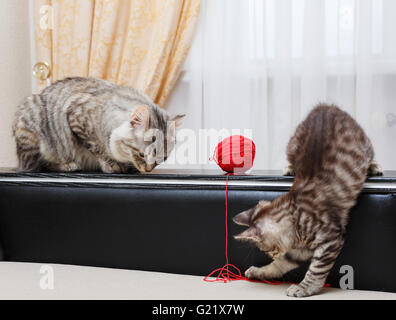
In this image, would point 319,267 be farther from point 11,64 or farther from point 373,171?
point 11,64

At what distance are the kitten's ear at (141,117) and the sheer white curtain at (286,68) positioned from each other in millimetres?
706

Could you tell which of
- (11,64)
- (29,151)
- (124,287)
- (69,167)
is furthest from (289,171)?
(11,64)

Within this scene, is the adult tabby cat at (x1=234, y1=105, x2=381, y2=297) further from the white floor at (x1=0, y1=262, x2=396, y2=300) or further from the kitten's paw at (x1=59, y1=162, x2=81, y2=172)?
the kitten's paw at (x1=59, y1=162, x2=81, y2=172)

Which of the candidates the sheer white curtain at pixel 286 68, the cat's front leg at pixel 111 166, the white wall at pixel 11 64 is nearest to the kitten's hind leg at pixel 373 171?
the sheer white curtain at pixel 286 68

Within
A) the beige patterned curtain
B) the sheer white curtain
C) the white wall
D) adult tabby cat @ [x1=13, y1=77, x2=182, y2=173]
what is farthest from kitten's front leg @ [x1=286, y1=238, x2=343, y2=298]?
the white wall

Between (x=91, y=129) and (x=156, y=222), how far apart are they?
0.48 meters

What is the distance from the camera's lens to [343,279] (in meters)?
1.17

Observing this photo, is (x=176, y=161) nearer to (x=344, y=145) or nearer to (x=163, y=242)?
(x=163, y=242)

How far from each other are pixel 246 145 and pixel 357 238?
45 cm

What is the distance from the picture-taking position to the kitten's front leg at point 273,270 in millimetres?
1199

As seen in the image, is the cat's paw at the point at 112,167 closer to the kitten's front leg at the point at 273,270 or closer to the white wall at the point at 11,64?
the kitten's front leg at the point at 273,270

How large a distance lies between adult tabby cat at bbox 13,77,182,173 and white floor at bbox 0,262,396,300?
386mm

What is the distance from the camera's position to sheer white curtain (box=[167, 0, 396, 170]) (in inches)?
75.0
